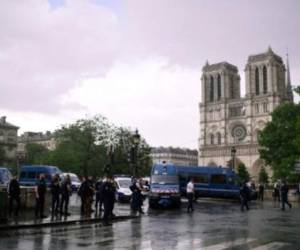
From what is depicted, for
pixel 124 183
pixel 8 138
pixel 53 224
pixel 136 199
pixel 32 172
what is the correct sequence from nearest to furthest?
pixel 53 224
pixel 136 199
pixel 124 183
pixel 32 172
pixel 8 138

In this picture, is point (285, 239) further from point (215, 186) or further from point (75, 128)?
point (75, 128)

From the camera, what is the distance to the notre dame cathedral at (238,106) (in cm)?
11269

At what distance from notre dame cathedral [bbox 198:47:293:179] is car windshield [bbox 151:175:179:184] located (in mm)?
81761

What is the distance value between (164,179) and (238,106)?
9202 centimetres

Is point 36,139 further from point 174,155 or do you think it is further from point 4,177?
point 4,177

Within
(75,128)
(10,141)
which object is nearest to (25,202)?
(75,128)

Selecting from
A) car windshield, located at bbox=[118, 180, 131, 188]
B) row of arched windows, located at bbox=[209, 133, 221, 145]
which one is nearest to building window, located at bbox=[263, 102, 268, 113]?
row of arched windows, located at bbox=[209, 133, 221, 145]

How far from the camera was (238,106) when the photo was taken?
119062mm

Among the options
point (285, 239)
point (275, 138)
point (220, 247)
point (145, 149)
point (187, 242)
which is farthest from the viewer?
point (145, 149)

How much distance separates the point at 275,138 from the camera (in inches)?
2448

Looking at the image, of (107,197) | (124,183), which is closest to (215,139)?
(124,183)

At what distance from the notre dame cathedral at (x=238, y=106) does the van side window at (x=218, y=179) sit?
225 ft

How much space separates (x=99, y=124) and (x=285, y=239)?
2050 inches

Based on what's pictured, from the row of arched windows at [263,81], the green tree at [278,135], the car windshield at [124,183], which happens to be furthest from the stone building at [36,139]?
the car windshield at [124,183]
